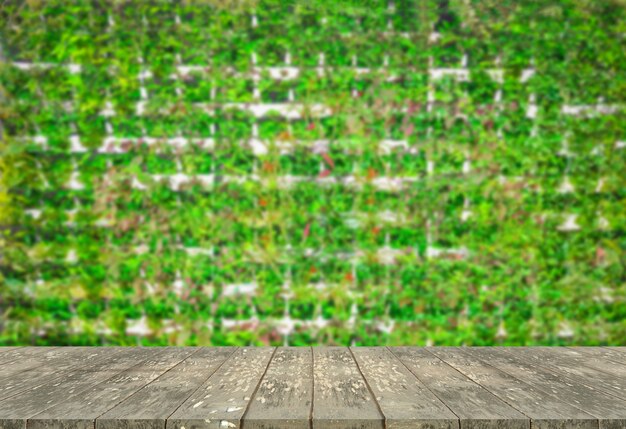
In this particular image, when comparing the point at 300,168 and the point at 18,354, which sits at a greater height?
the point at 300,168

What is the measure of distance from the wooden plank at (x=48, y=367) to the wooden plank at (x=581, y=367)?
4.44 feet

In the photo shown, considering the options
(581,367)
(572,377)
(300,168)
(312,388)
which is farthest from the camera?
(300,168)

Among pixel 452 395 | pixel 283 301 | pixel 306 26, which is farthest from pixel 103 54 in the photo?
pixel 452 395

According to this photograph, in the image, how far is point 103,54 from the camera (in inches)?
81.3

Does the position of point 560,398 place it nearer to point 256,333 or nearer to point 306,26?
point 256,333

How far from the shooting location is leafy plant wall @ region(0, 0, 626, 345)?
6.77 ft

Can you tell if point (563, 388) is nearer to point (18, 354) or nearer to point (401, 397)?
point (401, 397)

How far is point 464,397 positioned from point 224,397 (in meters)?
0.54

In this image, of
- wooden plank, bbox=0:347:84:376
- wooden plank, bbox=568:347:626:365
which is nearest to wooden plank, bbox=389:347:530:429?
wooden plank, bbox=568:347:626:365

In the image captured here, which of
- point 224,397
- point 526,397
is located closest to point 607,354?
point 526,397

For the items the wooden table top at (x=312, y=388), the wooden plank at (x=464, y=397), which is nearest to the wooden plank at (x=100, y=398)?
the wooden table top at (x=312, y=388)

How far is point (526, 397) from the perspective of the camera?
961 mm

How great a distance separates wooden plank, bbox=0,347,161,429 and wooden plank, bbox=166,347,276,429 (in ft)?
0.94

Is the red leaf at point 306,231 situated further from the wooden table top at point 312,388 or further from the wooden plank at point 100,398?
the wooden plank at point 100,398
